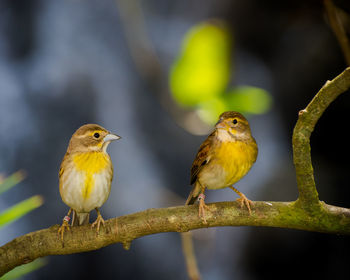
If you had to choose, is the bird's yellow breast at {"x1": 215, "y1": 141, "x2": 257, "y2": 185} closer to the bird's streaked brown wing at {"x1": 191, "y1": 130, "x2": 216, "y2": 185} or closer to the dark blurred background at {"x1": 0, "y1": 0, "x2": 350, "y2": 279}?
the bird's streaked brown wing at {"x1": 191, "y1": 130, "x2": 216, "y2": 185}

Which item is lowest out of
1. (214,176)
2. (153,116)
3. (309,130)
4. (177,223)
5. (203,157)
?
(177,223)

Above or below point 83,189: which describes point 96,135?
above

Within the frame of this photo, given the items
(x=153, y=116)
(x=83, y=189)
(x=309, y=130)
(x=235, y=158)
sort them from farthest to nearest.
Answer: (x=153, y=116) < (x=235, y=158) < (x=83, y=189) < (x=309, y=130)

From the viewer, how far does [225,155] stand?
80.5 inches

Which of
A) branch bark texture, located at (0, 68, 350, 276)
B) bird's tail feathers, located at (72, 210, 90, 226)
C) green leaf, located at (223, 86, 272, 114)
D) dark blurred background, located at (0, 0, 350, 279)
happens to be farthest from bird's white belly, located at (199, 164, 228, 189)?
dark blurred background, located at (0, 0, 350, 279)

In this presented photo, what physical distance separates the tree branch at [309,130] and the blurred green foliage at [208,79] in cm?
49

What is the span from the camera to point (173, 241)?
4.61 m

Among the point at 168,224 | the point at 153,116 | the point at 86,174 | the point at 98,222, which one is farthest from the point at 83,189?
the point at 153,116

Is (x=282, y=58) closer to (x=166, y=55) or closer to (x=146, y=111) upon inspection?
(x=166, y=55)

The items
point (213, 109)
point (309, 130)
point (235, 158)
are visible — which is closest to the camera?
point (309, 130)

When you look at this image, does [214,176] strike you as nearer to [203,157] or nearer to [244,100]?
[203,157]

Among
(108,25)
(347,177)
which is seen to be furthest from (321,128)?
(108,25)

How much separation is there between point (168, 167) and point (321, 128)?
171 centimetres

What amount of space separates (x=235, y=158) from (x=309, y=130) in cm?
52
